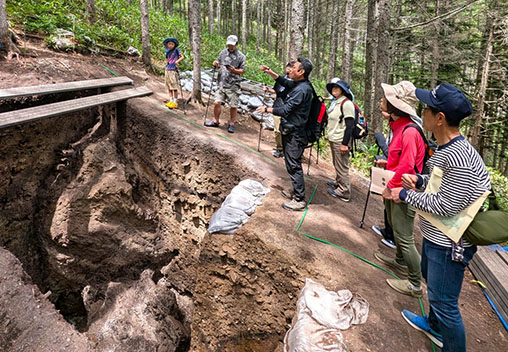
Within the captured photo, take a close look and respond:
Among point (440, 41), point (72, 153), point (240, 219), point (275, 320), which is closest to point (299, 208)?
point (240, 219)

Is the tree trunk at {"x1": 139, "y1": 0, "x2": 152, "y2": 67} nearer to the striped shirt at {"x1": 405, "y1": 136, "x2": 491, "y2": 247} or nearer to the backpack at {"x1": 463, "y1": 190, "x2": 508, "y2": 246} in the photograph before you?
the striped shirt at {"x1": 405, "y1": 136, "x2": 491, "y2": 247}

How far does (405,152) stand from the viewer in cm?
311

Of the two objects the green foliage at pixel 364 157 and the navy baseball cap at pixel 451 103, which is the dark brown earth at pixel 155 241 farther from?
the navy baseball cap at pixel 451 103

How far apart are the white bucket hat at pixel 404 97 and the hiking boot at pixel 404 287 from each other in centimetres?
199

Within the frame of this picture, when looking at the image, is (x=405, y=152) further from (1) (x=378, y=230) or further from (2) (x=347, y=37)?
(2) (x=347, y=37)

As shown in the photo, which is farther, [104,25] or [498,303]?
[104,25]

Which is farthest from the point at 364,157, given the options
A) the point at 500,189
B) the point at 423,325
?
the point at 423,325

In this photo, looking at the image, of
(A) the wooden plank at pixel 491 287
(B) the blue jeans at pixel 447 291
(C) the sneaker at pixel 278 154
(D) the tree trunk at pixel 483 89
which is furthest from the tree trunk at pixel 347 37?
(B) the blue jeans at pixel 447 291

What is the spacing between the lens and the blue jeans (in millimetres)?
2312

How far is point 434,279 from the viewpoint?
2418 mm

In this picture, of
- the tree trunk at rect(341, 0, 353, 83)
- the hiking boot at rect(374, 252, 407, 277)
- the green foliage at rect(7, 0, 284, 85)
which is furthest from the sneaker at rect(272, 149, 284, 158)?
the tree trunk at rect(341, 0, 353, 83)

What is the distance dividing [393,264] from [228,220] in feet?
8.09

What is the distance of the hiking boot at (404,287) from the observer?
339 centimetres

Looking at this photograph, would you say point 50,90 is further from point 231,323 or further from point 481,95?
point 481,95
